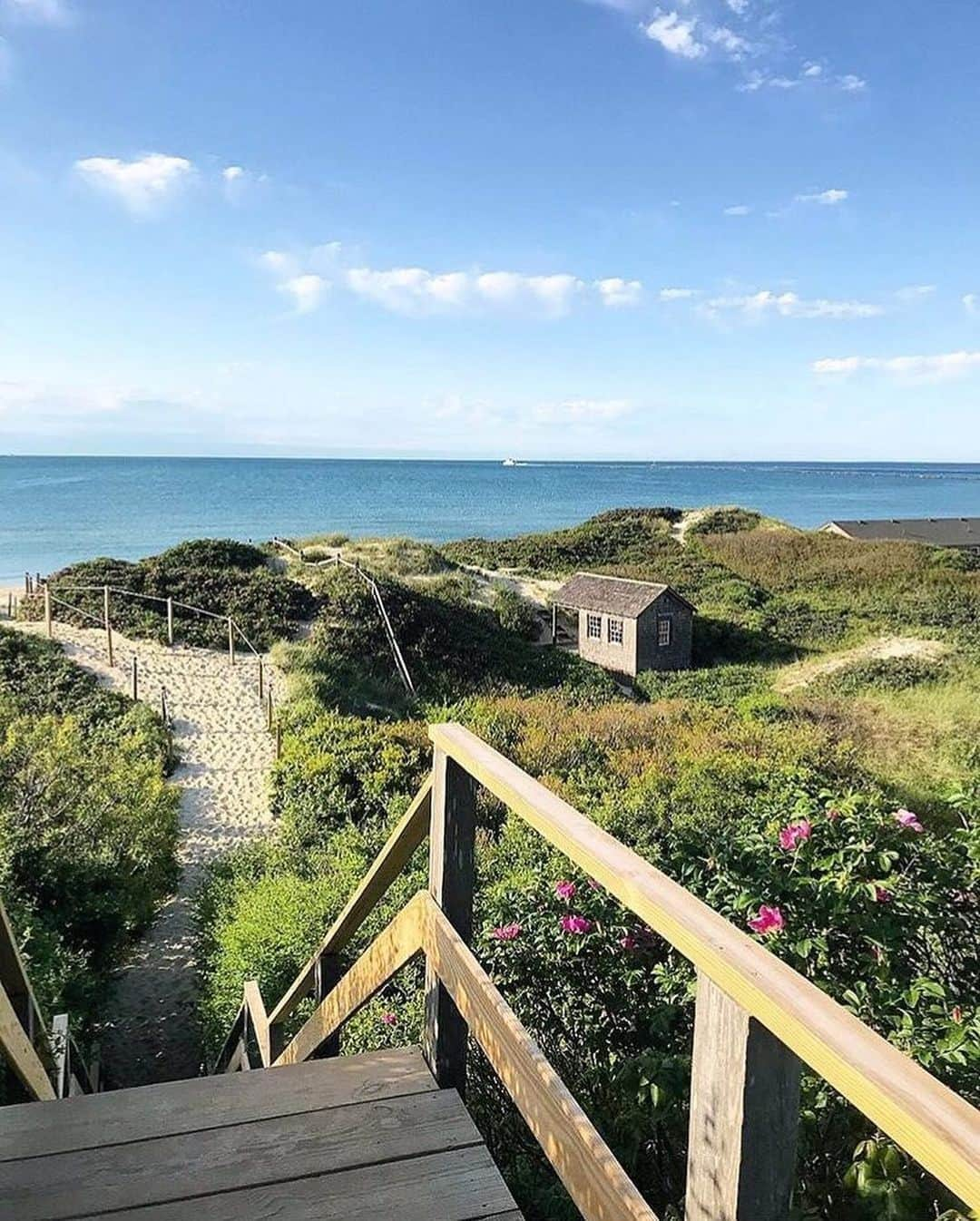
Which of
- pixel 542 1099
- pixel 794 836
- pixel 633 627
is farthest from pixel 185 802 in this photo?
pixel 633 627

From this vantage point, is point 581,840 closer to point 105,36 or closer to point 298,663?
point 105,36

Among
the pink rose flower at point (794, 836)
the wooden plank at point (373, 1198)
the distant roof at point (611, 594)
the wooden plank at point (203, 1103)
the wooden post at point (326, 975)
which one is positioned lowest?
the distant roof at point (611, 594)

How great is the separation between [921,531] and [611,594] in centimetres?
2438

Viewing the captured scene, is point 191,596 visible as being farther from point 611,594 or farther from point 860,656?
point 860,656

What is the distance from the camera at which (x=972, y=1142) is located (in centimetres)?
71

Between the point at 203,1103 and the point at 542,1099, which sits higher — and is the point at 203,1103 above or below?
below

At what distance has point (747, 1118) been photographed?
98 cm

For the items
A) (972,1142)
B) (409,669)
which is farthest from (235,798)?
(972,1142)

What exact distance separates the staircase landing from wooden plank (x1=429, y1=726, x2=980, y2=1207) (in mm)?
841

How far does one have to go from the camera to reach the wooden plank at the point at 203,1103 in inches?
78.2

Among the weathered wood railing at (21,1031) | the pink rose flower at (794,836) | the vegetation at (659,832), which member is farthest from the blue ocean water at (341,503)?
the pink rose flower at (794,836)

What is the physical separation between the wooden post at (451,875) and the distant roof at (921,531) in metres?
40.2

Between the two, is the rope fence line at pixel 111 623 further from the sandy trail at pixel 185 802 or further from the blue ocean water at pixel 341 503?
the blue ocean water at pixel 341 503

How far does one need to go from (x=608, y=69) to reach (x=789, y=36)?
341 centimetres
